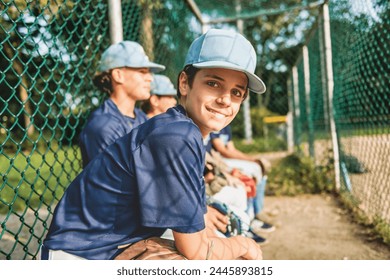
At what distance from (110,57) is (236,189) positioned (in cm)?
131

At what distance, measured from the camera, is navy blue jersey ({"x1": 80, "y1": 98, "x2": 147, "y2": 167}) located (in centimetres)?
225

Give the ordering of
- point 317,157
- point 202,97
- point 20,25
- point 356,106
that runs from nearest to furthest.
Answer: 1. point 202,97
2. point 20,25
3. point 356,106
4. point 317,157

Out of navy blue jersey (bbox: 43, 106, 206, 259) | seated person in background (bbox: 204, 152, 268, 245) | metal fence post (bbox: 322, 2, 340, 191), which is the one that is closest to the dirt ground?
metal fence post (bbox: 322, 2, 340, 191)

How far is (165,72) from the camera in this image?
4.43 meters

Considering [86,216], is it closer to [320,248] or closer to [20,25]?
[20,25]

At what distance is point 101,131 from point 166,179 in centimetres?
115

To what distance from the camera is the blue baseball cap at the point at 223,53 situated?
1471 millimetres

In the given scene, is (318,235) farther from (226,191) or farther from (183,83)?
(183,83)

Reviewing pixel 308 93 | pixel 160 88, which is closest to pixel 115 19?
pixel 160 88

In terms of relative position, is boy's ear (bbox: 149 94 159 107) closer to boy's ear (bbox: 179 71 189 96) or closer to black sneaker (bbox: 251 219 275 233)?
black sneaker (bbox: 251 219 275 233)

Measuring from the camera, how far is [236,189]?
258cm

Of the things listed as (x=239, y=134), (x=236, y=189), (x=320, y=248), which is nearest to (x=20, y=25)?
(x=236, y=189)

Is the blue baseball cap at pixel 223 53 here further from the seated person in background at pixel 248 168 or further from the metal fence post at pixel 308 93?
the metal fence post at pixel 308 93

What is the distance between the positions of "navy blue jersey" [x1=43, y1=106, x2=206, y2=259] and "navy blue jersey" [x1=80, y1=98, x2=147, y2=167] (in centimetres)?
85
